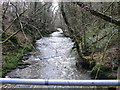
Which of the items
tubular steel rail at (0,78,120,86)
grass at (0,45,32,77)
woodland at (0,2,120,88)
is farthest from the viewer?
grass at (0,45,32,77)

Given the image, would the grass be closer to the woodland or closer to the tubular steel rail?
the woodland

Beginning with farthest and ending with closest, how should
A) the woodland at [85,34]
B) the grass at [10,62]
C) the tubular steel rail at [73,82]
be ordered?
1. the grass at [10,62]
2. the woodland at [85,34]
3. the tubular steel rail at [73,82]

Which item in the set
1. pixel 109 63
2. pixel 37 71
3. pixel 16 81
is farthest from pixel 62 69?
pixel 16 81

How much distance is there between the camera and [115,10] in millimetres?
5422

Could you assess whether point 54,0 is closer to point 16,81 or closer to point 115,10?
point 115,10

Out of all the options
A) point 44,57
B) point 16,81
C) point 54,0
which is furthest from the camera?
point 44,57

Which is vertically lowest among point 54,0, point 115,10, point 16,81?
point 16,81

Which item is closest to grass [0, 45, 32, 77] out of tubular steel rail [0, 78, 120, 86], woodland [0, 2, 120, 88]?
woodland [0, 2, 120, 88]

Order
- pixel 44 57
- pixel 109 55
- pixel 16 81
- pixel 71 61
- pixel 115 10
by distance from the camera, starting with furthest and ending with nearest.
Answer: pixel 44 57 < pixel 71 61 < pixel 109 55 < pixel 115 10 < pixel 16 81

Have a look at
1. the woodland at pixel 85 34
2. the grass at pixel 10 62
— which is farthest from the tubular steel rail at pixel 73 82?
the grass at pixel 10 62

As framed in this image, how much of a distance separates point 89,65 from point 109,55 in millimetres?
1740

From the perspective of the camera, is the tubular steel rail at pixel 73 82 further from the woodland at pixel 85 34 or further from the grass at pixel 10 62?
the grass at pixel 10 62

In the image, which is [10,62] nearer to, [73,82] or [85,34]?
[85,34]

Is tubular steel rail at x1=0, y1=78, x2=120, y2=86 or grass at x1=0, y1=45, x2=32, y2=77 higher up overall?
tubular steel rail at x1=0, y1=78, x2=120, y2=86
